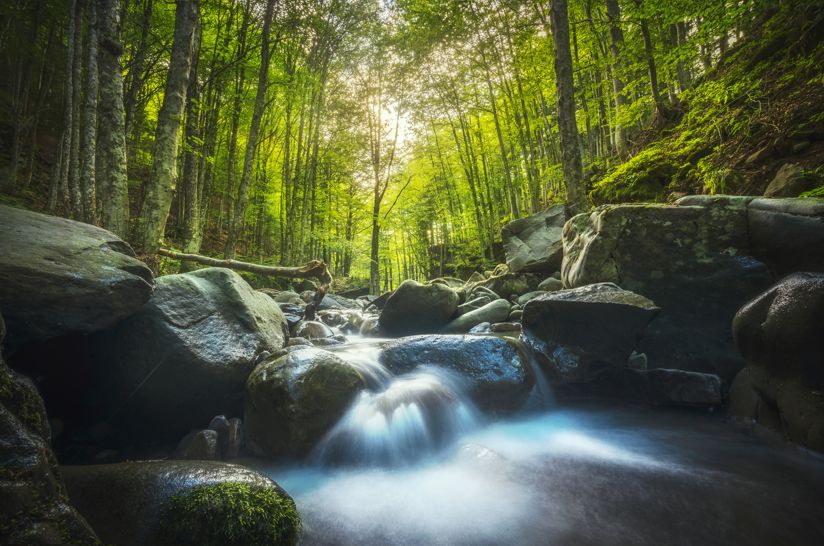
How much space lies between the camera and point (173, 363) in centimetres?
365

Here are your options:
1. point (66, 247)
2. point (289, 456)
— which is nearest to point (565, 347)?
point (289, 456)

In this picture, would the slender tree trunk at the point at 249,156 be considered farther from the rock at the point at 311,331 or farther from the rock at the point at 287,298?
the rock at the point at 311,331

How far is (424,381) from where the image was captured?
4.62m

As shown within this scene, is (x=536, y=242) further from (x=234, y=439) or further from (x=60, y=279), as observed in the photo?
(x=60, y=279)

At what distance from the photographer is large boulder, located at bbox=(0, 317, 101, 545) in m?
1.20

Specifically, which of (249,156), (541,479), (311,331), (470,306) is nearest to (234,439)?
(541,479)

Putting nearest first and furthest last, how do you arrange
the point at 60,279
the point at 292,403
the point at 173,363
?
the point at 60,279 < the point at 292,403 < the point at 173,363

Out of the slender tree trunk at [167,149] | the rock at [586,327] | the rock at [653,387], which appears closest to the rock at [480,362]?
the rock at [586,327]

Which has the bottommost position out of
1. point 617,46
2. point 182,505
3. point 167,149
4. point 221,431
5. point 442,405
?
point 442,405

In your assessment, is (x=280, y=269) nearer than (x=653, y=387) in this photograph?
No

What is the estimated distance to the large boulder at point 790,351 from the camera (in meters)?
2.83

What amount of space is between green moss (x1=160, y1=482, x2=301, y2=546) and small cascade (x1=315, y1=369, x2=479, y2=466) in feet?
4.65

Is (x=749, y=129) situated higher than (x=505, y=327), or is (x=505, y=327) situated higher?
(x=749, y=129)

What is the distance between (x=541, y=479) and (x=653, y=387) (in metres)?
2.55
